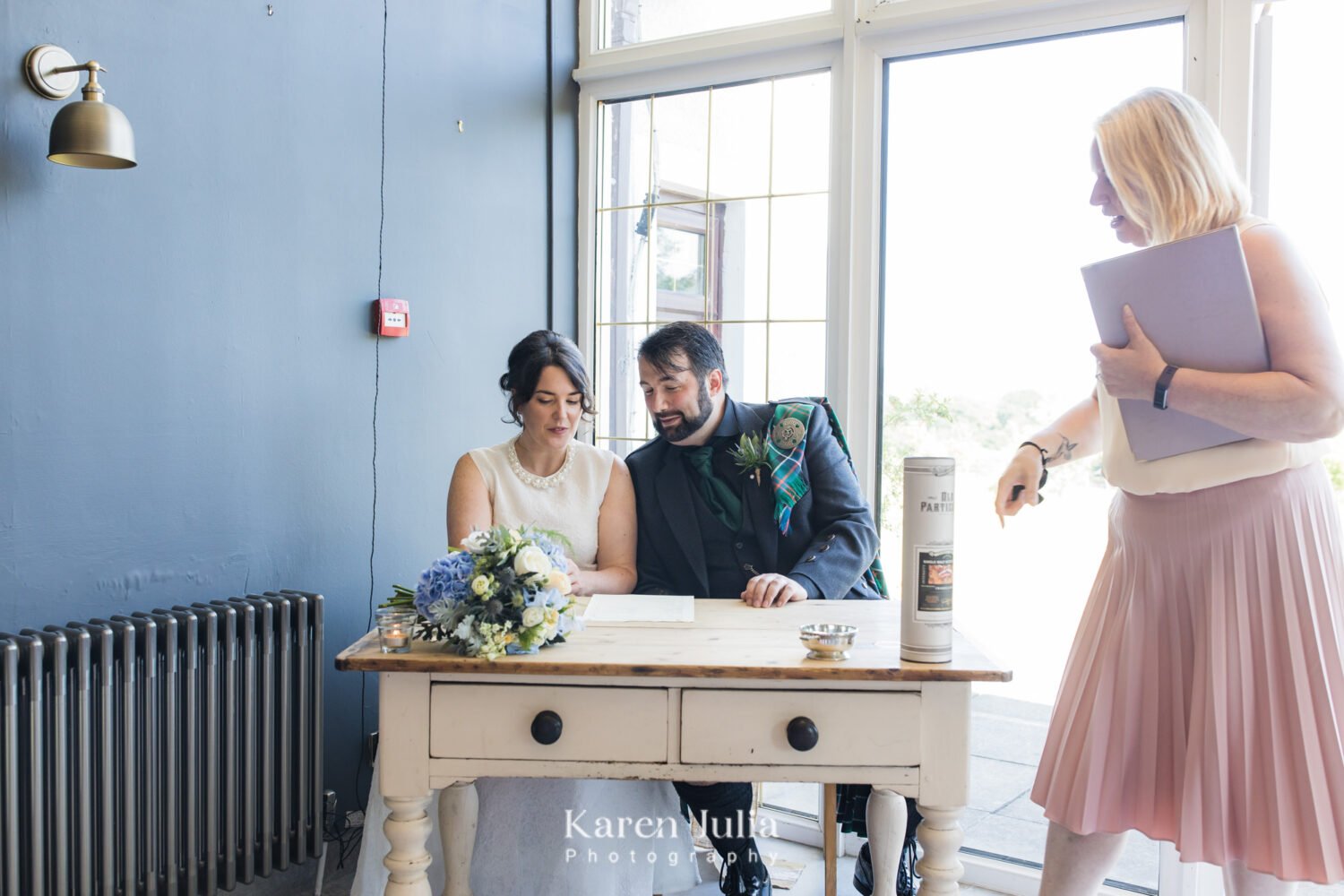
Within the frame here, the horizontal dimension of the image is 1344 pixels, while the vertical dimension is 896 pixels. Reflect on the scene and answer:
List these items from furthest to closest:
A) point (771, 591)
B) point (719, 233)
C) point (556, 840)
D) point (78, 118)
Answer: point (719, 233), point (556, 840), point (771, 591), point (78, 118)

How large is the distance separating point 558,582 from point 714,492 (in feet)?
2.80

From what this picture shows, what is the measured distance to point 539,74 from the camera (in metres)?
3.21

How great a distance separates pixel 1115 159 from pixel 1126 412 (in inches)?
15.5

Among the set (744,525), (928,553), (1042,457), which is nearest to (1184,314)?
(1042,457)

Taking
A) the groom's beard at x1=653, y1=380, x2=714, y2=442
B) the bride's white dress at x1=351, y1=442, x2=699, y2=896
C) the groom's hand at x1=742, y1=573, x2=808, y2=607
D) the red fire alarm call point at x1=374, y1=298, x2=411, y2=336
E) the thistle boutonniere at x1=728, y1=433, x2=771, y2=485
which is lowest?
the bride's white dress at x1=351, y1=442, x2=699, y2=896

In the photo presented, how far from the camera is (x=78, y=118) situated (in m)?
1.75

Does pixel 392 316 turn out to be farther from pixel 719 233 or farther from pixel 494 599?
pixel 494 599

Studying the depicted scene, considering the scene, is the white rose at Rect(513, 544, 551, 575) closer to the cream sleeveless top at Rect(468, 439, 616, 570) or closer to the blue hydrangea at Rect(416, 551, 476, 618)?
the blue hydrangea at Rect(416, 551, 476, 618)

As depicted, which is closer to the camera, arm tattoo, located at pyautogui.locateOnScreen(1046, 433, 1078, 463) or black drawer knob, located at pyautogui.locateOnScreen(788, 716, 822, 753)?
black drawer knob, located at pyautogui.locateOnScreen(788, 716, 822, 753)

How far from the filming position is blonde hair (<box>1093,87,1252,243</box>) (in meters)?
1.54

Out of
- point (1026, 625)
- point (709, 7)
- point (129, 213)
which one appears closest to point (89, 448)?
point (129, 213)

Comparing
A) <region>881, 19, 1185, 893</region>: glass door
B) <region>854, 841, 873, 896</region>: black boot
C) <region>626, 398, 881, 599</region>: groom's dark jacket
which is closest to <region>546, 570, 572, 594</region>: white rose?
<region>626, 398, 881, 599</region>: groom's dark jacket

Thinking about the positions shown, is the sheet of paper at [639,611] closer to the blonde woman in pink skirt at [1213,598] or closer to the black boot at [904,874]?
the blonde woman in pink skirt at [1213,598]

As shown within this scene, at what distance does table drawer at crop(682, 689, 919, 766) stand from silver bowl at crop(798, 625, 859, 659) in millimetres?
56
